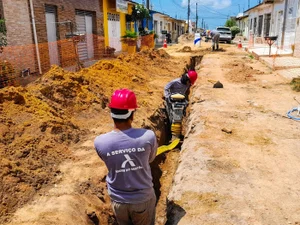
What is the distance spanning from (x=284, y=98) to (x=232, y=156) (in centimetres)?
479

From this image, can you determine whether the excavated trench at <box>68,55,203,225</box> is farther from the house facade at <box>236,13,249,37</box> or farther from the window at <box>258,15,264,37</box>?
the house facade at <box>236,13,249,37</box>

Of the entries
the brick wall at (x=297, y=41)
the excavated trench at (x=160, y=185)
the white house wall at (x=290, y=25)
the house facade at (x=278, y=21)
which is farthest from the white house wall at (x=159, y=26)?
the excavated trench at (x=160, y=185)

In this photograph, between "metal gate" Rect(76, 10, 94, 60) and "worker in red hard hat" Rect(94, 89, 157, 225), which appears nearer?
"worker in red hard hat" Rect(94, 89, 157, 225)

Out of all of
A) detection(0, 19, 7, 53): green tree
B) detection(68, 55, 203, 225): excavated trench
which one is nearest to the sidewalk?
detection(68, 55, 203, 225): excavated trench

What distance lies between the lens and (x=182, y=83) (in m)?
7.17

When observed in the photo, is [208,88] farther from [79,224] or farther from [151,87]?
[79,224]

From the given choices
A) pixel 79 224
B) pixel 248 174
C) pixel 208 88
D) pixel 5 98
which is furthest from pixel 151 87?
pixel 79 224

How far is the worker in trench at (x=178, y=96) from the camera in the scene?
23.1 feet

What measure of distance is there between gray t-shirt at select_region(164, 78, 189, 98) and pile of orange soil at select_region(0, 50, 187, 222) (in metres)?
0.79

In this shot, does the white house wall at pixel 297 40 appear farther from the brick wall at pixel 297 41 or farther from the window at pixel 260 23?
the window at pixel 260 23

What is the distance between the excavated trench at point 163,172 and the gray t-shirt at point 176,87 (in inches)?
31.4

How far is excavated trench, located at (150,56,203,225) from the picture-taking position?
4.02 metres

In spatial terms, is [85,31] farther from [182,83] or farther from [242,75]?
[182,83]

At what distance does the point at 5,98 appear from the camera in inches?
215
